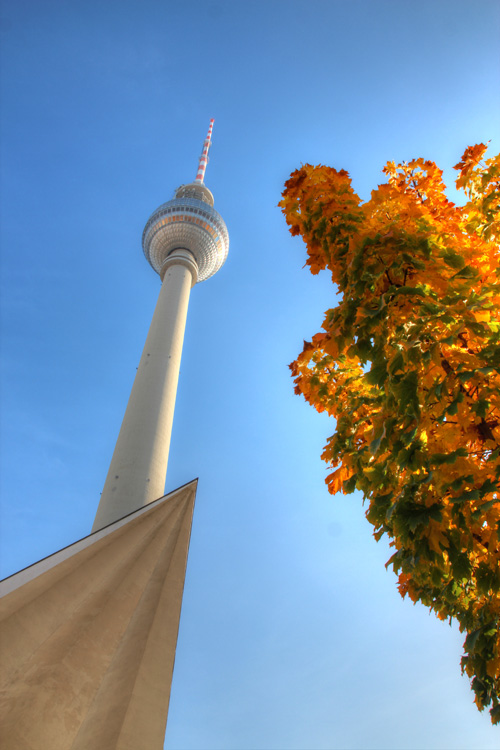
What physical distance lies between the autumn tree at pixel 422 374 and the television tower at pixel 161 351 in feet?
44.2

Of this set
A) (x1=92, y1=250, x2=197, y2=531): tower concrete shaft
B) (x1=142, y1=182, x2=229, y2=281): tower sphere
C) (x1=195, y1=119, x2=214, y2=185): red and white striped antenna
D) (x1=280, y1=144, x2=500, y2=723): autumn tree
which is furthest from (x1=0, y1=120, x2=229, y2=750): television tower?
(x1=195, y1=119, x2=214, y2=185): red and white striped antenna

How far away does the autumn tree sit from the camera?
12.0 ft

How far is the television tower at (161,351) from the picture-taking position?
18.1 meters

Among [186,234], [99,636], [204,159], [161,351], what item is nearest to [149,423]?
[161,351]

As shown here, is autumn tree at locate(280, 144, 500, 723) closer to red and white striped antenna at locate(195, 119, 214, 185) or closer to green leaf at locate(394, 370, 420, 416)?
green leaf at locate(394, 370, 420, 416)

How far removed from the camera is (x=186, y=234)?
119 ft

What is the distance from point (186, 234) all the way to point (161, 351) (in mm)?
15489

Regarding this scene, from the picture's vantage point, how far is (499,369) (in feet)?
11.6

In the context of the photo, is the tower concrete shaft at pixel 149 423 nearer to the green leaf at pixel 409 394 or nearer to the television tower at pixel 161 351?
the television tower at pixel 161 351

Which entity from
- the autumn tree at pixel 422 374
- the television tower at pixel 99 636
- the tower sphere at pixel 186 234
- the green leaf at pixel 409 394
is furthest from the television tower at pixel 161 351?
the green leaf at pixel 409 394

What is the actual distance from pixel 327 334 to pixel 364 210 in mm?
1683

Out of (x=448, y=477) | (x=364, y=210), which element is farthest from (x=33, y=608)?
(x=364, y=210)

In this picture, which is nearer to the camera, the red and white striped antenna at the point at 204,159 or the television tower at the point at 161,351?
the television tower at the point at 161,351

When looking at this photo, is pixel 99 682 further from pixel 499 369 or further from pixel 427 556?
pixel 499 369
